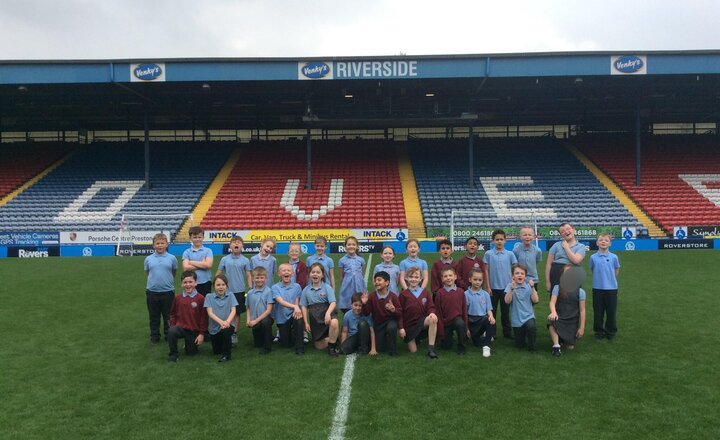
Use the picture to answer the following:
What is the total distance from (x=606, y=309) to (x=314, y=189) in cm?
2189

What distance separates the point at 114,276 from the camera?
49.5ft

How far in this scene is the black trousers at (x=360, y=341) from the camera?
707 centimetres

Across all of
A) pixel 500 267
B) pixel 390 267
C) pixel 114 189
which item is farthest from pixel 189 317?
pixel 114 189

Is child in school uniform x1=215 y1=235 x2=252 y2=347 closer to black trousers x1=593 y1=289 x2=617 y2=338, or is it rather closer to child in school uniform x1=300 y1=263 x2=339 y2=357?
child in school uniform x1=300 y1=263 x2=339 y2=357

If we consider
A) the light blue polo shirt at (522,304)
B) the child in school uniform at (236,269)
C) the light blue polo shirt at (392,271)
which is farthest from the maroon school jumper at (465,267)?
the child in school uniform at (236,269)

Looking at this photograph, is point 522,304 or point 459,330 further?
point 522,304

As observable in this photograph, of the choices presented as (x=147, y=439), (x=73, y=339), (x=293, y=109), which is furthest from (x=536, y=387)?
(x=293, y=109)

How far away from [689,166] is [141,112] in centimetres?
3233

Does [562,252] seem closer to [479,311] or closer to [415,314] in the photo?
[479,311]

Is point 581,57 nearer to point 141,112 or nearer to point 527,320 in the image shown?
point 527,320

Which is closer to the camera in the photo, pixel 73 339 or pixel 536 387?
pixel 536 387

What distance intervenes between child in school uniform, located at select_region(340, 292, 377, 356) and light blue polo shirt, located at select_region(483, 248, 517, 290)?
2.13 metres

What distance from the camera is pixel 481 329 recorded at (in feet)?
23.8

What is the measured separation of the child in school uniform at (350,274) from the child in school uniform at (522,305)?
2.22m
